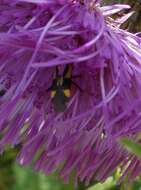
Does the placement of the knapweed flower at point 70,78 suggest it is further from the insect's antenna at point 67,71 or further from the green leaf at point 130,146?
the green leaf at point 130,146

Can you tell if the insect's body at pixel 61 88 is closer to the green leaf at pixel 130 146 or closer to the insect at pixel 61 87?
the insect at pixel 61 87

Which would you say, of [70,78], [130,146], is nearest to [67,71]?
[70,78]

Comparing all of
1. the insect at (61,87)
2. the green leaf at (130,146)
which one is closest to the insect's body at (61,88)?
the insect at (61,87)

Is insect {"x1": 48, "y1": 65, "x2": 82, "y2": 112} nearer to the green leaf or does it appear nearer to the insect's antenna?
the insect's antenna

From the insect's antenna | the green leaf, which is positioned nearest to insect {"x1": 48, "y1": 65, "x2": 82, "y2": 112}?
the insect's antenna

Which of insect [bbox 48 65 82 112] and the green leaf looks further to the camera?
insect [bbox 48 65 82 112]

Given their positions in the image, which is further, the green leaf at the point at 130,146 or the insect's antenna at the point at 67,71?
the insect's antenna at the point at 67,71

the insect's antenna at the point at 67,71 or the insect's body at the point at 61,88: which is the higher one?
the insect's antenna at the point at 67,71

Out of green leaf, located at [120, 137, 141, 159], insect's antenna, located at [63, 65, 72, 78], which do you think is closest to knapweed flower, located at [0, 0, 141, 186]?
insect's antenna, located at [63, 65, 72, 78]

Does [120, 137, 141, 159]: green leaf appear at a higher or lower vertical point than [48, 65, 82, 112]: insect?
higher
